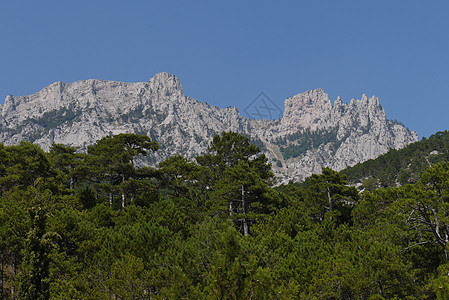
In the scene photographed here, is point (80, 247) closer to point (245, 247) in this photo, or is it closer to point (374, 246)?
point (245, 247)

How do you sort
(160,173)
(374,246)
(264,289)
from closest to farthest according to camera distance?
(264,289), (374,246), (160,173)

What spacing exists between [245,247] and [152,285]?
6415mm

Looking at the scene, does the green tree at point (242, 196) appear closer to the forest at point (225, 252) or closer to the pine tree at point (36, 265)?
the forest at point (225, 252)

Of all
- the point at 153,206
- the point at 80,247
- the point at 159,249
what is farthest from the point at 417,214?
the point at 80,247

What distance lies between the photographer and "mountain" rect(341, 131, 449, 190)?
272ft

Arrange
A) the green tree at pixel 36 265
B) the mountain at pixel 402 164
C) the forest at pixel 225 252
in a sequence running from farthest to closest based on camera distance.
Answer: the mountain at pixel 402 164
the green tree at pixel 36 265
the forest at pixel 225 252

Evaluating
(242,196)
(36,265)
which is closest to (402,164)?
(242,196)

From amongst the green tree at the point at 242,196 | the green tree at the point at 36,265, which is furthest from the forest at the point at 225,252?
the green tree at the point at 242,196

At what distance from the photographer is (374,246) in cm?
2103

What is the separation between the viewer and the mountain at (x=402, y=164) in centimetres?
8281

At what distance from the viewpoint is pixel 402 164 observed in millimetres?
95062

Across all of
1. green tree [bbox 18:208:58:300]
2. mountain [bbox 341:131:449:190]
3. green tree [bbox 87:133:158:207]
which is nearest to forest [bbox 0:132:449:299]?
green tree [bbox 18:208:58:300]

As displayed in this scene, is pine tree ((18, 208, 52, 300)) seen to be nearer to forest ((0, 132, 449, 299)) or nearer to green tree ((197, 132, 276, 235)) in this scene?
forest ((0, 132, 449, 299))

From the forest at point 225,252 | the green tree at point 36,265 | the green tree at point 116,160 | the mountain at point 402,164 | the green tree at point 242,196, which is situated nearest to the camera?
the forest at point 225,252
